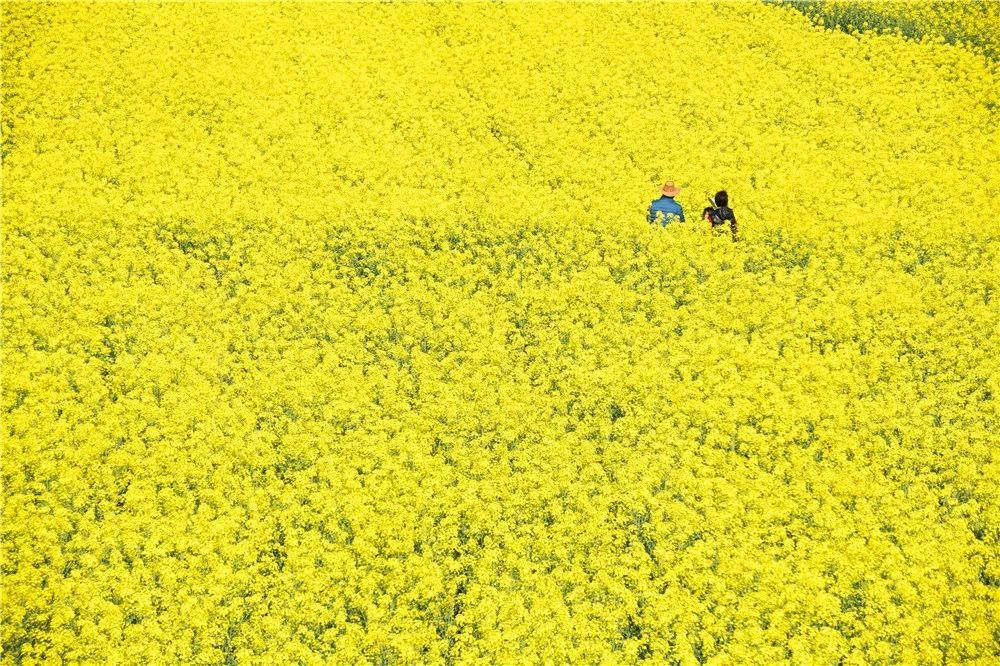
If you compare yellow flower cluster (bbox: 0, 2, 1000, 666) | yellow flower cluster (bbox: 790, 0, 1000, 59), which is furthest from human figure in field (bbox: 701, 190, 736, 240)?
yellow flower cluster (bbox: 790, 0, 1000, 59)

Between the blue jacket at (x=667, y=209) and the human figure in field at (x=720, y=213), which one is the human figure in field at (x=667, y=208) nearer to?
the blue jacket at (x=667, y=209)

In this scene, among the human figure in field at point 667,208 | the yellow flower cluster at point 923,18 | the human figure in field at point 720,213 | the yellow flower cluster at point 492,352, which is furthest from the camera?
the yellow flower cluster at point 923,18

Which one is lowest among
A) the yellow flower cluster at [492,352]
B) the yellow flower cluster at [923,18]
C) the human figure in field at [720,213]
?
the yellow flower cluster at [492,352]

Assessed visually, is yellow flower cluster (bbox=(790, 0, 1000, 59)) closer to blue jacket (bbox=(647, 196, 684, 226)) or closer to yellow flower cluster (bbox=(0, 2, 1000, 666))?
yellow flower cluster (bbox=(0, 2, 1000, 666))

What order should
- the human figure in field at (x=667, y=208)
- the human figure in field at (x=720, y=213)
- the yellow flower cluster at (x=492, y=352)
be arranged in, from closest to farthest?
the yellow flower cluster at (x=492, y=352)
the human figure in field at (x=720, y=213)
the human figure in field at (x=667, y=208)

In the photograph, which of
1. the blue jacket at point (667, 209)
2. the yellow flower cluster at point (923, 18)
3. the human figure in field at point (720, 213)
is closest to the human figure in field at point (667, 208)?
the blue jacket at point (667, 209)

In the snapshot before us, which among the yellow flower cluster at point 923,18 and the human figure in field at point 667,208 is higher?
the yellow flower cluster at point 923,18
